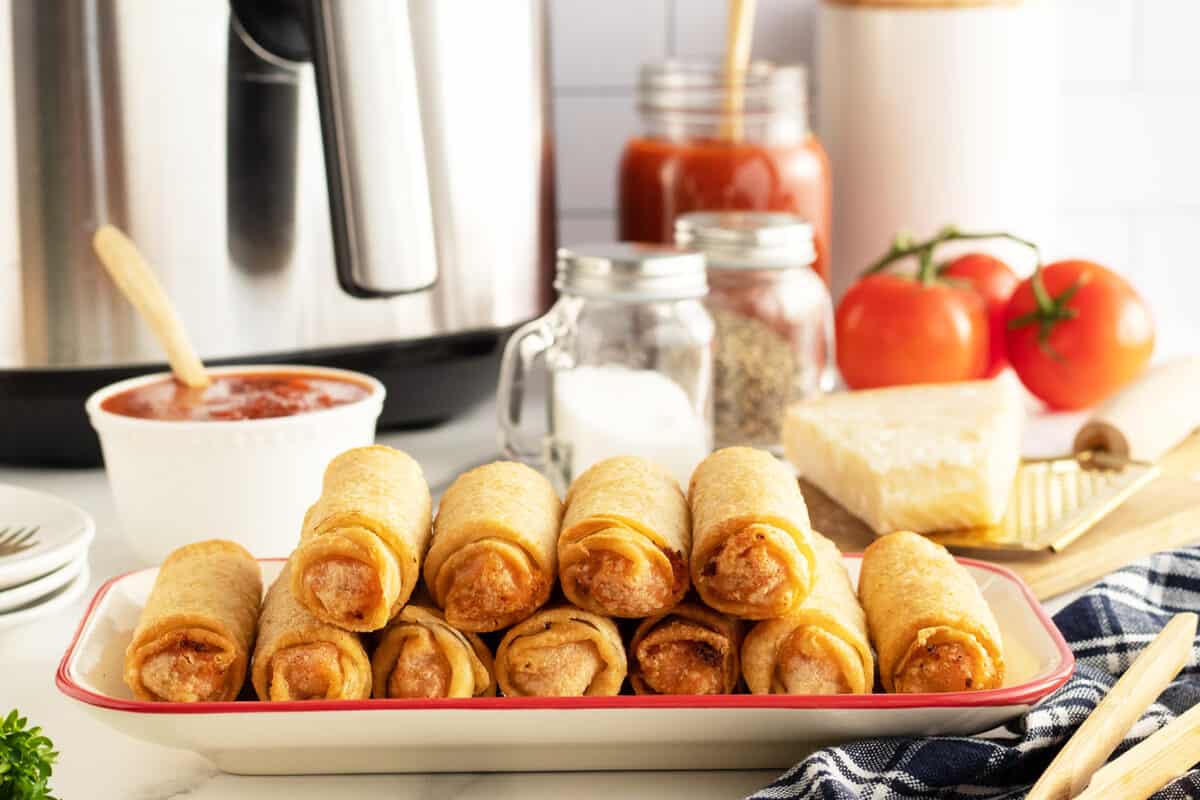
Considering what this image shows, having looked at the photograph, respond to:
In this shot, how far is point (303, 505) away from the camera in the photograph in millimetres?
926

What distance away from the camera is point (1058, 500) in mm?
1020

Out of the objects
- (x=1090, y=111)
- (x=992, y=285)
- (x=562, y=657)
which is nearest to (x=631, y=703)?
(x=562, y=657)

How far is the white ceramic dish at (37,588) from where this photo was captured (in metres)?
0.79

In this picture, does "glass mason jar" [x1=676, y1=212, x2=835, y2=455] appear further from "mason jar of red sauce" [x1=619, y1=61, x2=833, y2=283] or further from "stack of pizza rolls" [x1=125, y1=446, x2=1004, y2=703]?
"stack of pizza rolls" [x1=125, y1=446, x2=1004, y2=703]

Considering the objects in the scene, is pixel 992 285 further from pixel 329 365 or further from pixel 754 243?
pixel 329 365

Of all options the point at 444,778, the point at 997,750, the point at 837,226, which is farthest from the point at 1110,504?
the point at 837,226

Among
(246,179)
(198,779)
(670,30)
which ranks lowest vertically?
(198,779)

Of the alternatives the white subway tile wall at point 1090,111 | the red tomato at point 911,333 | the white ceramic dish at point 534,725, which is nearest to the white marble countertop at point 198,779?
the white ceramic dish at point 534,725

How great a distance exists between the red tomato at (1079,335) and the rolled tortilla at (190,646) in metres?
0.89

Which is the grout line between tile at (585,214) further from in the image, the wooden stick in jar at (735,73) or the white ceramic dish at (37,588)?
the white ceramic dish at (37,588)

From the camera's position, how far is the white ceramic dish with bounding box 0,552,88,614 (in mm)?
787

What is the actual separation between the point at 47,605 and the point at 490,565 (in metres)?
0.30

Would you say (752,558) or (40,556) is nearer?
(752,558)

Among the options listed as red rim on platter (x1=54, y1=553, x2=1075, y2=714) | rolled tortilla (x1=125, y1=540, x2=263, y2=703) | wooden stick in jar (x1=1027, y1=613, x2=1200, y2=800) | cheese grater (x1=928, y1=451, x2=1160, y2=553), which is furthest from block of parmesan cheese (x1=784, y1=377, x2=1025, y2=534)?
rolled tortilla (x1=125, y1=540, x2=263, y2=703)
